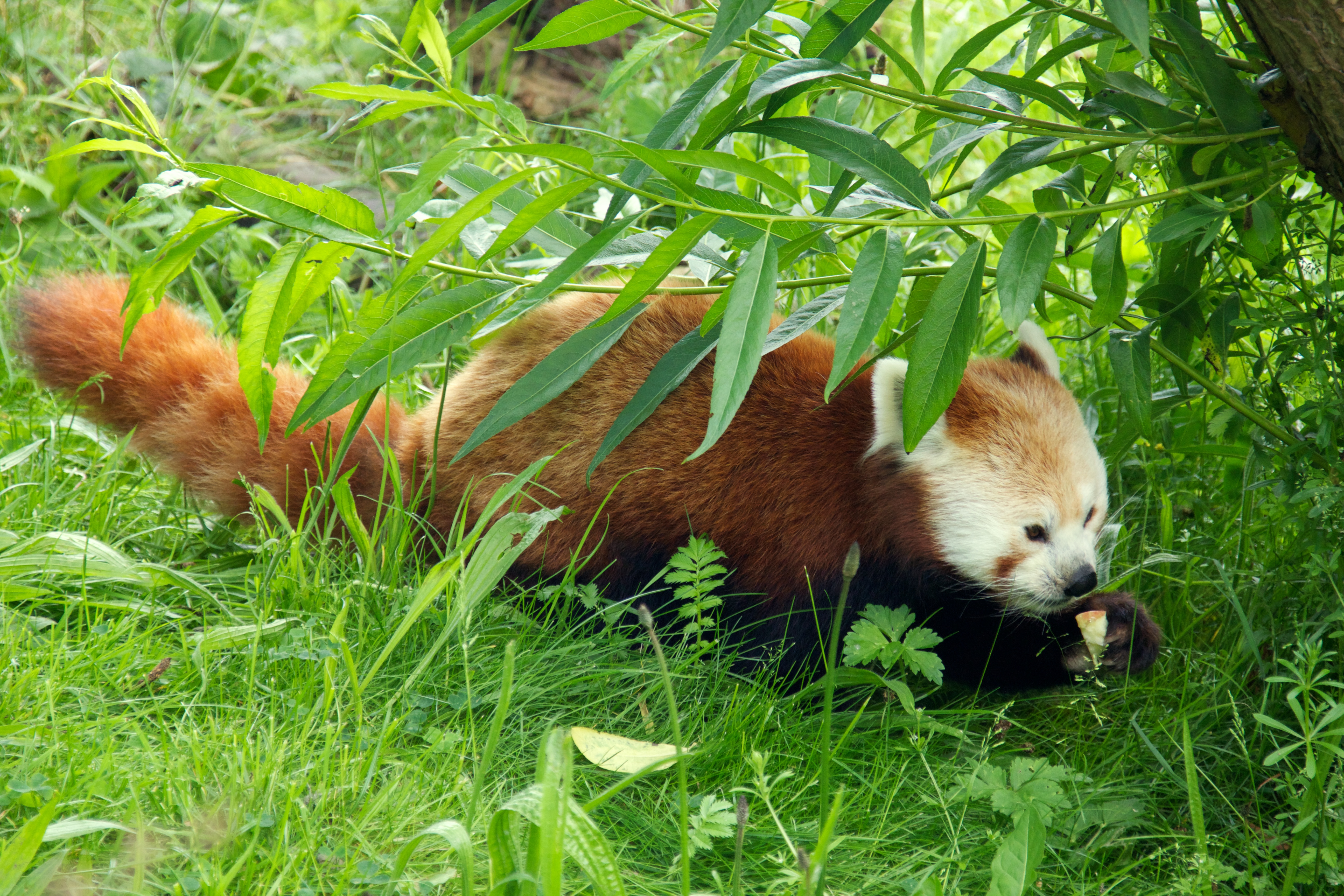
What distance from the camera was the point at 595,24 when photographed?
2.08 m

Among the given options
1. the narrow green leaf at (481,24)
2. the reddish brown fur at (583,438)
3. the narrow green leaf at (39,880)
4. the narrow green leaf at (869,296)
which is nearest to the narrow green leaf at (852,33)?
the narrow green leaf at (869,296)

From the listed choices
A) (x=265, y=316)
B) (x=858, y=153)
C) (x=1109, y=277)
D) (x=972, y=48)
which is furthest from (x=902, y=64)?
(x=265, y=316)

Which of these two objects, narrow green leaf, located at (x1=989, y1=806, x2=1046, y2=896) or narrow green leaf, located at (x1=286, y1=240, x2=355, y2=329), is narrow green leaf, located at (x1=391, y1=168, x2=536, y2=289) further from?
narrow green leaf, located at (x1=989, y1=806, x2=1046, y2=896)

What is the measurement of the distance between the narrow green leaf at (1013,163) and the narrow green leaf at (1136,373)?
1.81ft

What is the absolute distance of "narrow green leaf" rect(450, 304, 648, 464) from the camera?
8.16ft

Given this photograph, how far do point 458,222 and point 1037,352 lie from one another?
1.76 meters

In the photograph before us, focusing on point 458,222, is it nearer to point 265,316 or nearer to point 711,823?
point 265,316

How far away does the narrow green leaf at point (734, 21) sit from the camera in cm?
170

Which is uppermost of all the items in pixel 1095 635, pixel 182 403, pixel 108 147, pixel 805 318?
pixel 805 318

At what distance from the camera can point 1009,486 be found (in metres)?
2.69

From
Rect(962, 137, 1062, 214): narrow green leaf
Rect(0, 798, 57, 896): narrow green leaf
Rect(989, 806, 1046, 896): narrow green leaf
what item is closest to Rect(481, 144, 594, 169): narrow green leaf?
Rect(962, 137, 1062, 214): narrow green leaf

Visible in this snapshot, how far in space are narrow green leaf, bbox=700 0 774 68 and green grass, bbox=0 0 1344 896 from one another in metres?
1.14

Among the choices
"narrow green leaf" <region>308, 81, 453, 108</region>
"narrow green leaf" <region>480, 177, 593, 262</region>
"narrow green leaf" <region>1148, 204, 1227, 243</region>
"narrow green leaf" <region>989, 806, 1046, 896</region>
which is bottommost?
"narrow green leaf" <region>989, 806, 1046, 896</region>

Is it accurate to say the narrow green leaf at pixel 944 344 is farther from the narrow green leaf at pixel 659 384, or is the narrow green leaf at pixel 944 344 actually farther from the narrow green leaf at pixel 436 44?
the narrow green leaf at pixel 436 44
